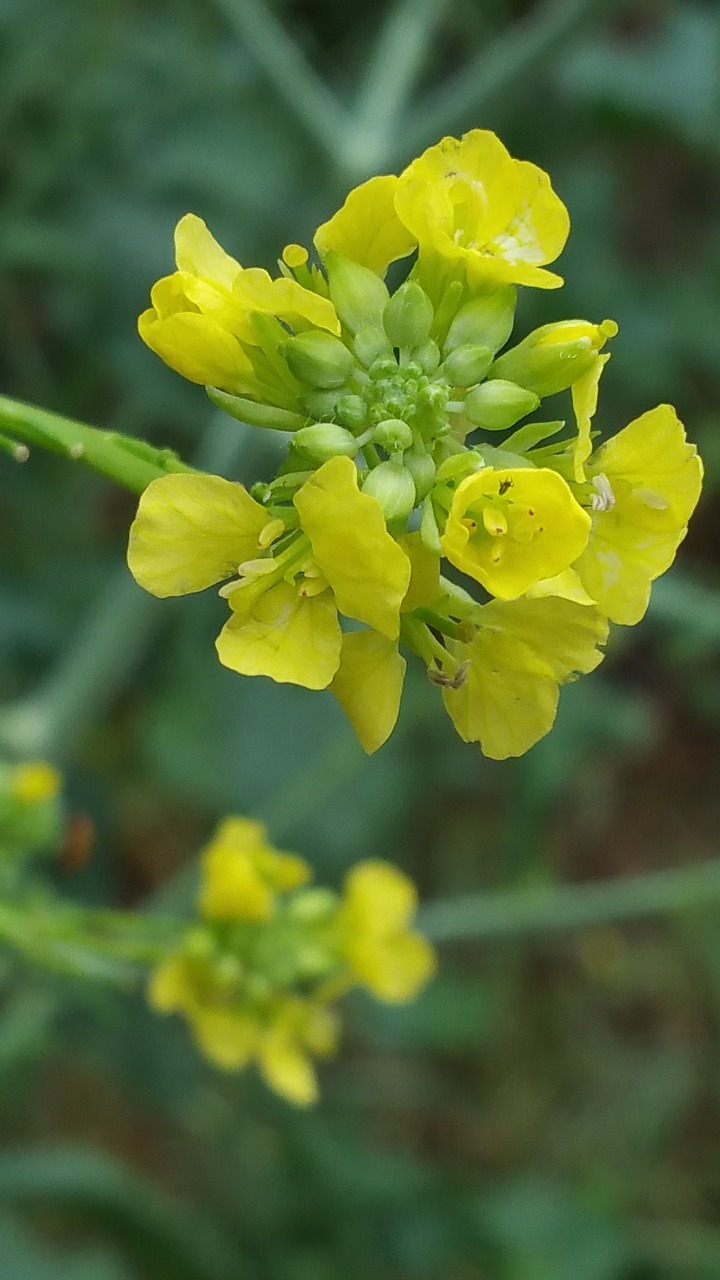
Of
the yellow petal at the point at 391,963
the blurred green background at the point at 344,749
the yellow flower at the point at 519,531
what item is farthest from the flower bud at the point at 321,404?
the blurred green background at the point at 344,749

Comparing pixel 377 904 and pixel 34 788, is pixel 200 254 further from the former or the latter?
pixel 377 904

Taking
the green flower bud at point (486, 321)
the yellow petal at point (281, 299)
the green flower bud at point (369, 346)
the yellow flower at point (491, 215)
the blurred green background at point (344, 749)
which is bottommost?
the blurred green background at point (344, 749)

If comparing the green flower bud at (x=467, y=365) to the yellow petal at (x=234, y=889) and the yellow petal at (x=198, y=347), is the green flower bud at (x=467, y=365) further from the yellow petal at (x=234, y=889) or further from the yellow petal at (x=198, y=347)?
the yellow petal at (x=234, y=889)

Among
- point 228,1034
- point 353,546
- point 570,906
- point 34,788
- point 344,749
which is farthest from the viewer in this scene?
point 344,749

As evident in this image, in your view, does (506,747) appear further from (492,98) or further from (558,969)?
(558,969)

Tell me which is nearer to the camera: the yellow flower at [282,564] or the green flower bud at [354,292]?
the yellow flower at [282,564]


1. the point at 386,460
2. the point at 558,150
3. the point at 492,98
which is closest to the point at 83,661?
the point at 492,98

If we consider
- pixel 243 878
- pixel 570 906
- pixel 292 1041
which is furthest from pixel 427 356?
pixel 570 906
